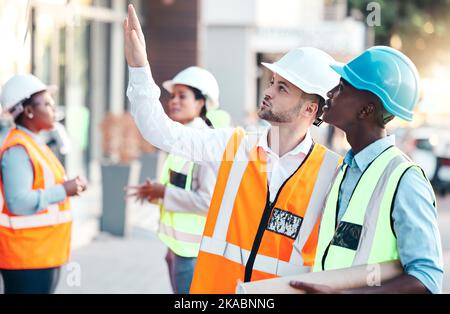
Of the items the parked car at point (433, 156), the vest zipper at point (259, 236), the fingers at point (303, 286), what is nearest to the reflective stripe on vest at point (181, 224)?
the vest zipper at point (259, 236)

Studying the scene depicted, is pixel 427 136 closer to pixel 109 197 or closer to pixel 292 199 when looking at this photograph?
pixel 109 197

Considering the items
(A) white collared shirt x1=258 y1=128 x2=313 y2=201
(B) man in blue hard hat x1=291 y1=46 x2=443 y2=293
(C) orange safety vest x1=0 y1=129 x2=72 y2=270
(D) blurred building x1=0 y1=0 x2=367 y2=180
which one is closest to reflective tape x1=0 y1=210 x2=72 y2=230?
(C) orange safety vest x1=0 y1=129 x2=72 y2=270

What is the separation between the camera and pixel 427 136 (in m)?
20.1

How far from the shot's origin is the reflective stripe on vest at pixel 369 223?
290 cm

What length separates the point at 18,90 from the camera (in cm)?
536

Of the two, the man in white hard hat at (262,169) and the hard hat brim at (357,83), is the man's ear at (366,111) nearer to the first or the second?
the hard hat brim at (357,83)

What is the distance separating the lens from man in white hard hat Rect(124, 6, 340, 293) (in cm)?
346

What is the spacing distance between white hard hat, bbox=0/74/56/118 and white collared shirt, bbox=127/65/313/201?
1844 millimetres

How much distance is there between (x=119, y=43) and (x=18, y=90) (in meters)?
12.8

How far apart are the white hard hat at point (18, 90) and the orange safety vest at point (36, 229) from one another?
0.18 metres

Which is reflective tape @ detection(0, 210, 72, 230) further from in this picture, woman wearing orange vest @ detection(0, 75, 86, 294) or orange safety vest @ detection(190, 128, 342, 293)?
orange safety vest @ detection(190, 128, 342, 293)

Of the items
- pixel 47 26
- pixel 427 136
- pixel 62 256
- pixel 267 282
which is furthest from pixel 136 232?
pixel 427 136

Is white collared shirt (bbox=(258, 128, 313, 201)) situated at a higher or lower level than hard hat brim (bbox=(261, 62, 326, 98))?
lower

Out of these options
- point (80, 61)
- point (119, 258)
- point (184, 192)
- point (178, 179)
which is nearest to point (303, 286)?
point (184, 192)
